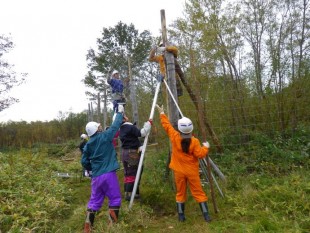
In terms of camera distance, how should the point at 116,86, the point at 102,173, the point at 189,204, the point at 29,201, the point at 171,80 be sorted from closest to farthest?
the point at 102,173, the point at 189,204, the point at 29,201, the point at 171,80, the point at 116,86

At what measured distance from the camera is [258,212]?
357 cm

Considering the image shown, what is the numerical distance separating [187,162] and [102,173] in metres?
1.26

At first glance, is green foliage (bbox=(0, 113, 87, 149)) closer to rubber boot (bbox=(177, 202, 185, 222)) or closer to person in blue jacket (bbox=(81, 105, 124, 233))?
person in blue jacket (bbox=(81, 105, 124, 233))

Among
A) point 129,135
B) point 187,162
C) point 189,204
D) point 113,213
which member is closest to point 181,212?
point 189,204

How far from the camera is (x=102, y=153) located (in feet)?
12.3

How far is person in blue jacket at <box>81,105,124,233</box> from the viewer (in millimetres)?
3625

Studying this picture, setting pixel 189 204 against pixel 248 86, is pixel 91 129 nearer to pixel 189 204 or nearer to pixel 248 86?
pixel 189 204

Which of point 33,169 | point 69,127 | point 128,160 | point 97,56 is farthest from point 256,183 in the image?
point 97,56

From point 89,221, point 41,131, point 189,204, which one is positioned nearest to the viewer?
point 89,221

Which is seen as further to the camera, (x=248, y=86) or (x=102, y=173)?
(x=248, y=86)

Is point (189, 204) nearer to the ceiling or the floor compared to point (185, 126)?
nearer to the floor

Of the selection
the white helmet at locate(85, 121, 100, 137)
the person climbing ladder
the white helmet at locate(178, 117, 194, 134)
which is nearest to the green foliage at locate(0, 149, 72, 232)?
the white helmet at locate(85, 121, 100, 137)

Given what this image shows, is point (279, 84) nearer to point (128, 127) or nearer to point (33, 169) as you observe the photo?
point (128, 127)

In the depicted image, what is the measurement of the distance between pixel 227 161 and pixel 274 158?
960 mm
